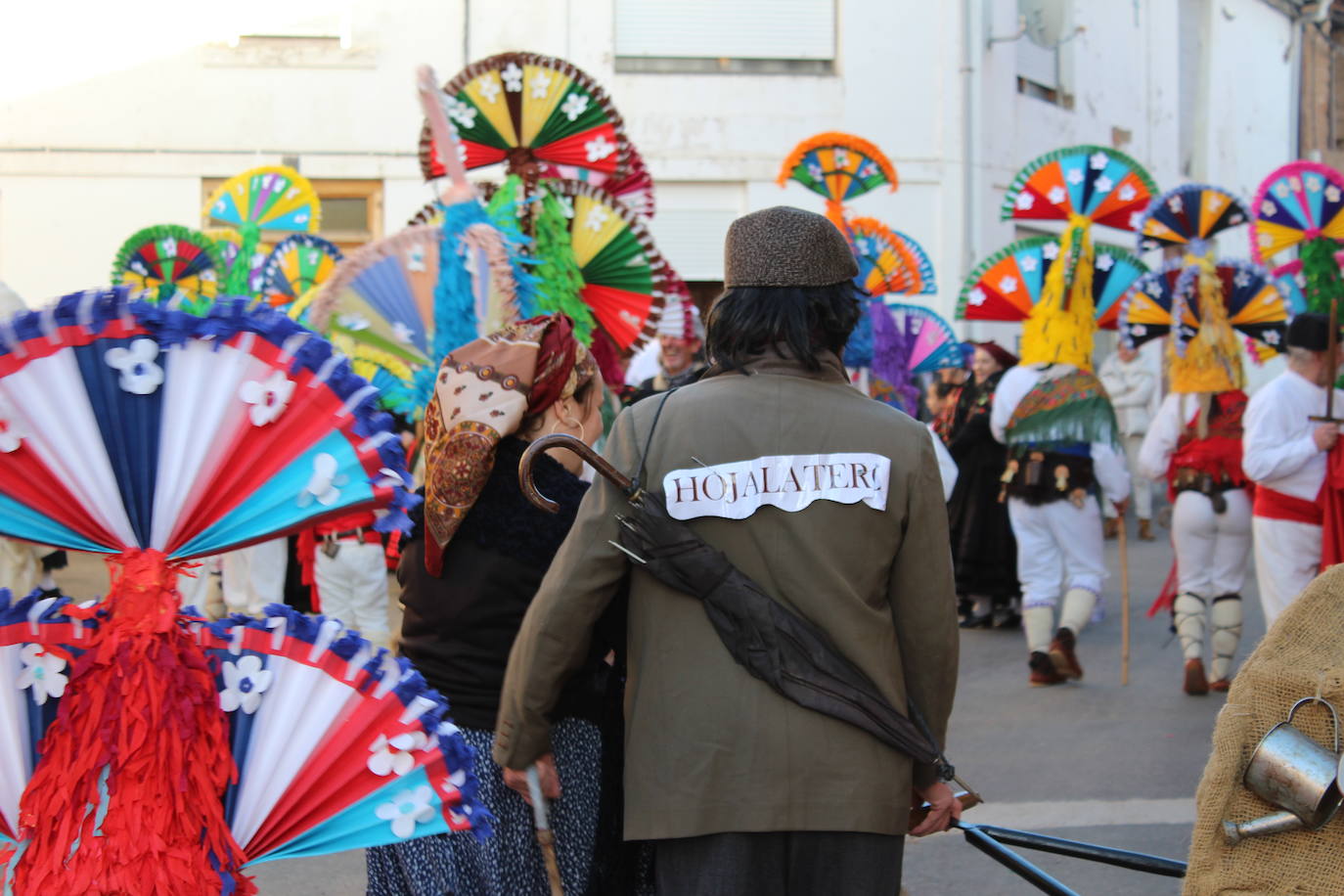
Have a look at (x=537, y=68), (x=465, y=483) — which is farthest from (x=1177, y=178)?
(x=465, y=483)

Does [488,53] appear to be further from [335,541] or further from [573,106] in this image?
[573,106]

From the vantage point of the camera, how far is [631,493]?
261 centimetres

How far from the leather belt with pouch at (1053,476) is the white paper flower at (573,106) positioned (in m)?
3.52

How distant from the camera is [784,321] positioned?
2.68 meters

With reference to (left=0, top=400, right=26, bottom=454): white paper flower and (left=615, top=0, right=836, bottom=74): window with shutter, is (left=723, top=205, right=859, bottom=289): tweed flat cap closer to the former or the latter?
(left=0, top=400, right=26, bottom=454): white paper flower

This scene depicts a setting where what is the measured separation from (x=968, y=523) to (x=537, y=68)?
5256 millimetres

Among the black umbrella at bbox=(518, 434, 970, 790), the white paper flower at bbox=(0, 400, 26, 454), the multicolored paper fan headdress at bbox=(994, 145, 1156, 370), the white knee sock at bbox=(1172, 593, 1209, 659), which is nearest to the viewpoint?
the white paper flower at bbox=(0, 400, 26, 454)

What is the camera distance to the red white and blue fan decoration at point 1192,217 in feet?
27.8

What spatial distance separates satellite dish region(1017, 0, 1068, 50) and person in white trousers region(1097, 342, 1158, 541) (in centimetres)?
582

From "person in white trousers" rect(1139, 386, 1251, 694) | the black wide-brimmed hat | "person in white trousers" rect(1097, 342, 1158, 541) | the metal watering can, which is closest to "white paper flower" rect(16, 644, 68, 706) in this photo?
the metal watering can

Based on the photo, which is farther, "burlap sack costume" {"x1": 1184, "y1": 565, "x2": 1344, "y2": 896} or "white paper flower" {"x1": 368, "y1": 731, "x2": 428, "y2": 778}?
"white paper flower" {"x1": 368, "y1": 731, "x2": 428, "y2": 778}

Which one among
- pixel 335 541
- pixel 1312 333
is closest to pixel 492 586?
pixel 335 541

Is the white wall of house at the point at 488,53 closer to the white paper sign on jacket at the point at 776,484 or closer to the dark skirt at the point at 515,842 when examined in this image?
the dark skirt at the point at 515,842

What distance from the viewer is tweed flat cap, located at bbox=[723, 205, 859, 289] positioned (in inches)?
105
